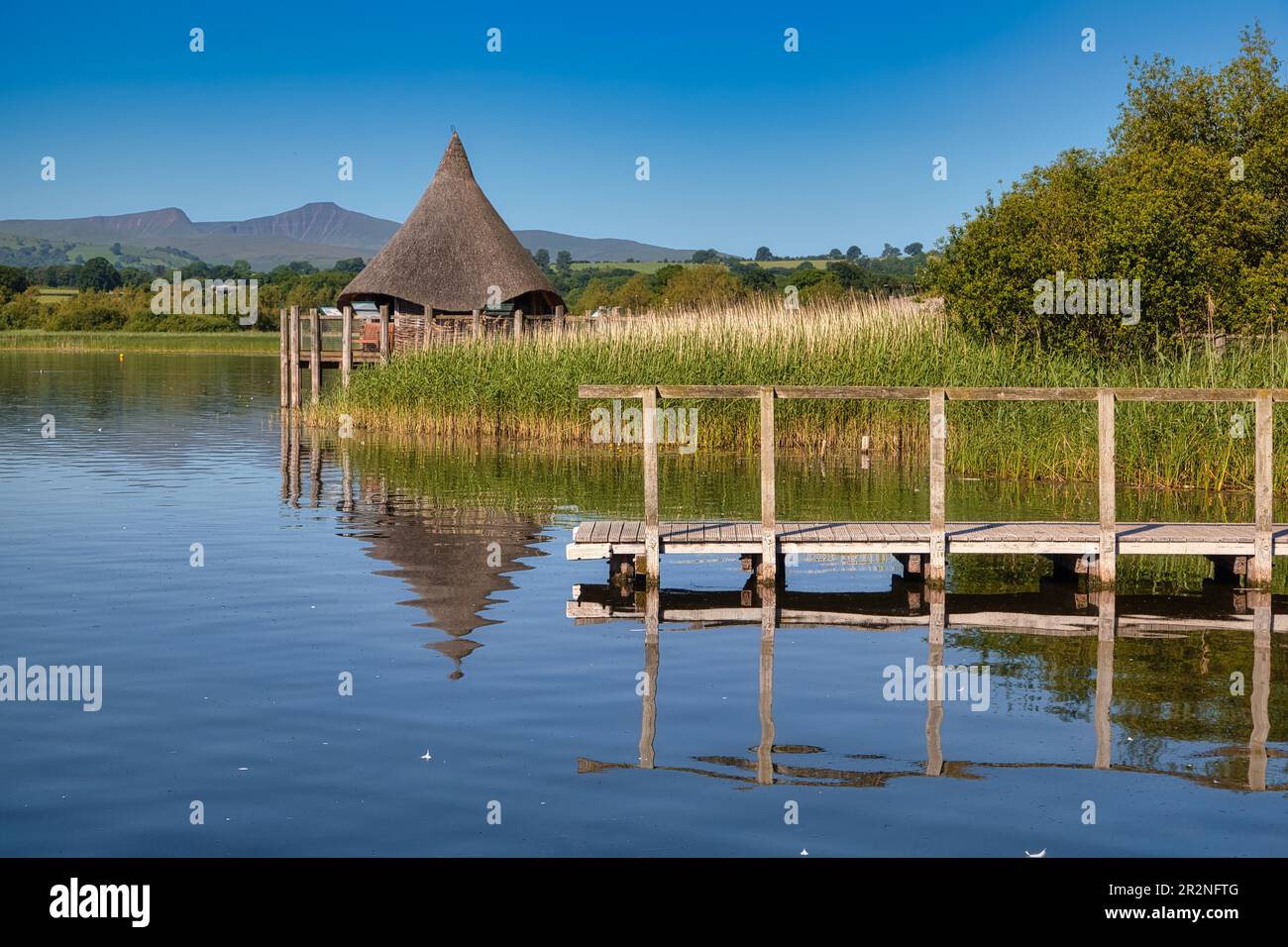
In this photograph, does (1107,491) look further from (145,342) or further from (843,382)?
(145,342)

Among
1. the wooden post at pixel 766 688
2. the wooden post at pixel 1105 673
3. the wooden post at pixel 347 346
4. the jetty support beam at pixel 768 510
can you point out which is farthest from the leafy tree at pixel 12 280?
the wooden post at pixel 1105 673

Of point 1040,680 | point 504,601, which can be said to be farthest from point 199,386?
point 1040,680

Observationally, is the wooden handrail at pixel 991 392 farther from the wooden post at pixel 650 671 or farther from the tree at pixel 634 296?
the tree at pixel 634 296

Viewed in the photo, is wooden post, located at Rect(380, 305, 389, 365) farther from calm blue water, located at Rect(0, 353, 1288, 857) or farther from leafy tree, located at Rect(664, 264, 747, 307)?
leafy tree, located at Rect(664, 264, 747, 307)

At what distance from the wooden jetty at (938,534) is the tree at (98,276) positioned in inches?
6265

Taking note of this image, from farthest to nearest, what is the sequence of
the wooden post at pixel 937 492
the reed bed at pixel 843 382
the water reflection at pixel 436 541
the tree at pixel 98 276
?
the tree at pixel 98 276, the reed bed at pixel 843 382, the wooden post at pixel 937 492, the water reflection at pixel 436 541

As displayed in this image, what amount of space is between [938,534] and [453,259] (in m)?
29.9

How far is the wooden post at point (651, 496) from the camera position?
13.4 metres

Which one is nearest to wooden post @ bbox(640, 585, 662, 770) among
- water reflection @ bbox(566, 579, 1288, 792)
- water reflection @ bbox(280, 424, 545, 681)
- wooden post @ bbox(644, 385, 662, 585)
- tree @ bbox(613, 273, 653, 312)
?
water reflection @ bbox(566, 579, 1288, 792)

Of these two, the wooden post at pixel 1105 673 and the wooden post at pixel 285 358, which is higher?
the wooden post at pixel 285 358

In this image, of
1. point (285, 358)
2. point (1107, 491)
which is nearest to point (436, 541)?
point (1107, 491)

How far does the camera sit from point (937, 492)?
44.3ft

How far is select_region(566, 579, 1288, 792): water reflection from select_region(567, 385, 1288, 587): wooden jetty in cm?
34

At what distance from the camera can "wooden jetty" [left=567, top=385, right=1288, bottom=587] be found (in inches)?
528
